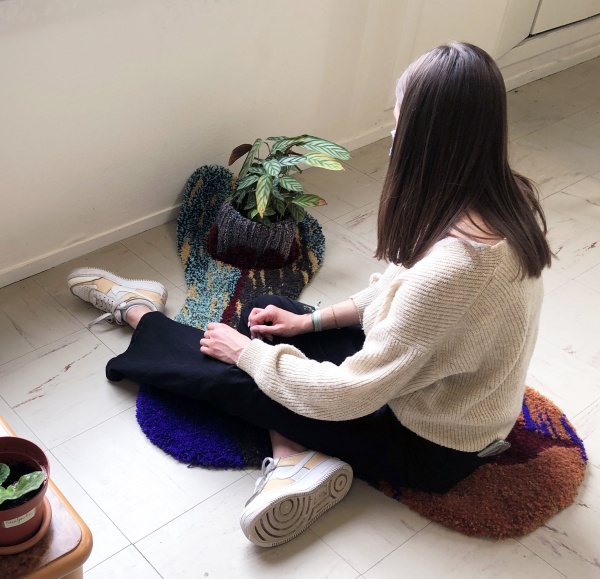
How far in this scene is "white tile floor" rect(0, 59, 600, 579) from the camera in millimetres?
1414

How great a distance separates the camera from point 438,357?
4.19 ft

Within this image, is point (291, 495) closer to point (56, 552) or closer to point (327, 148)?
point (56, 552)

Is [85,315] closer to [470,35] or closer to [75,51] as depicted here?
[75,51]

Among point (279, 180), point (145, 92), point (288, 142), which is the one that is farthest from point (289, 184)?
point (145, 92)

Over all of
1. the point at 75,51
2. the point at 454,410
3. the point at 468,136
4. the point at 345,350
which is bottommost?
the point at 345,350

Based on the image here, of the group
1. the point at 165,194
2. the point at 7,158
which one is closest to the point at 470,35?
the point at 165,194

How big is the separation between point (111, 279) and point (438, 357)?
984 mm

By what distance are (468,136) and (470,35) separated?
1896mm

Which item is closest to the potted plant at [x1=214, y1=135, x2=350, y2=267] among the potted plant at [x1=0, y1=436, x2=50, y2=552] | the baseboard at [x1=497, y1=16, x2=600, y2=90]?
the potted plant at [x1=0, y1=436, x2=50, y2=552]

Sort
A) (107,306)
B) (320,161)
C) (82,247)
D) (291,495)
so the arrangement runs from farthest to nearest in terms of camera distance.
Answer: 1. (82,247)
2. (320,161)
3. (107,306)
4. (291,495)

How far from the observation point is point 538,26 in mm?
3189

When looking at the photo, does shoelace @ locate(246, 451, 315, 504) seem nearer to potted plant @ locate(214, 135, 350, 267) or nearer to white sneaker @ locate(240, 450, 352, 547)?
white sneaker @ locate(240, 450, 352, 547)

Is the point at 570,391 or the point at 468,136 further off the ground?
the point at 468,136

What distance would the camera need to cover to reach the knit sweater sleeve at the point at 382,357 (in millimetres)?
1188
